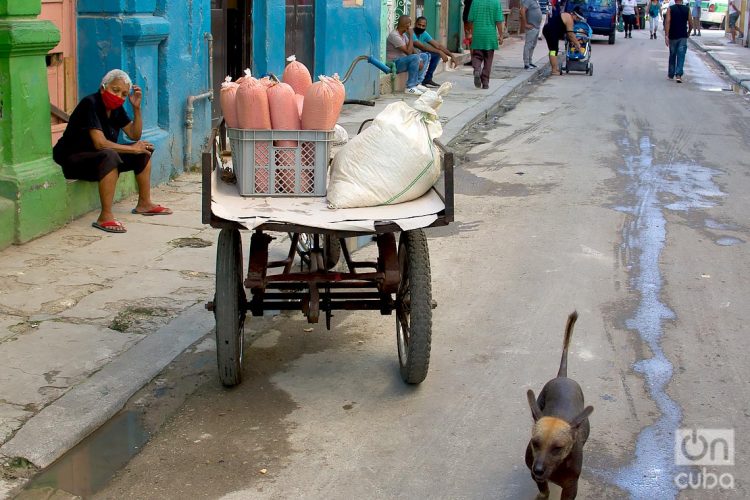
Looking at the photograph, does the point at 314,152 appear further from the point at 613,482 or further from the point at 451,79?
the point at 451,79

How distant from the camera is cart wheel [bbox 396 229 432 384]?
526cm

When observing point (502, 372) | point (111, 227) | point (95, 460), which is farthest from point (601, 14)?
point (95, 460)

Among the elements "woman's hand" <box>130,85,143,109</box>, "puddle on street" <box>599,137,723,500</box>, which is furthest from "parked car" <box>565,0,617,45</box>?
"woman's hand" <box>130,85,143,109</box>

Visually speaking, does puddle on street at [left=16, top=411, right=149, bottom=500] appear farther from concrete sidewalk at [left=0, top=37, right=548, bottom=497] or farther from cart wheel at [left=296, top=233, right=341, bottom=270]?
cart wheel at [left=296, top=233, right=341, bottom=270]

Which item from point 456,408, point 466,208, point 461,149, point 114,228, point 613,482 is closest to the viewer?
point 613,482

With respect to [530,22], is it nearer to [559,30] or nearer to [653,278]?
[559,30]

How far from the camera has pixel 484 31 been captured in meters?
19.5

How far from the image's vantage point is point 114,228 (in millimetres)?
8383

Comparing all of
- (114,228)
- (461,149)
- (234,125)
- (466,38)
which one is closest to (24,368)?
(234,125)

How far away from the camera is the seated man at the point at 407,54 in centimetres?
1781

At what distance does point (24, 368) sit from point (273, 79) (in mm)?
2215

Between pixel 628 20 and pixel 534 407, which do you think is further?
pixel 628 20

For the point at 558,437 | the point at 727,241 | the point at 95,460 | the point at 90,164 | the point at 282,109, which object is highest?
the point at 282,109

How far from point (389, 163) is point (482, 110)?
1179cm
